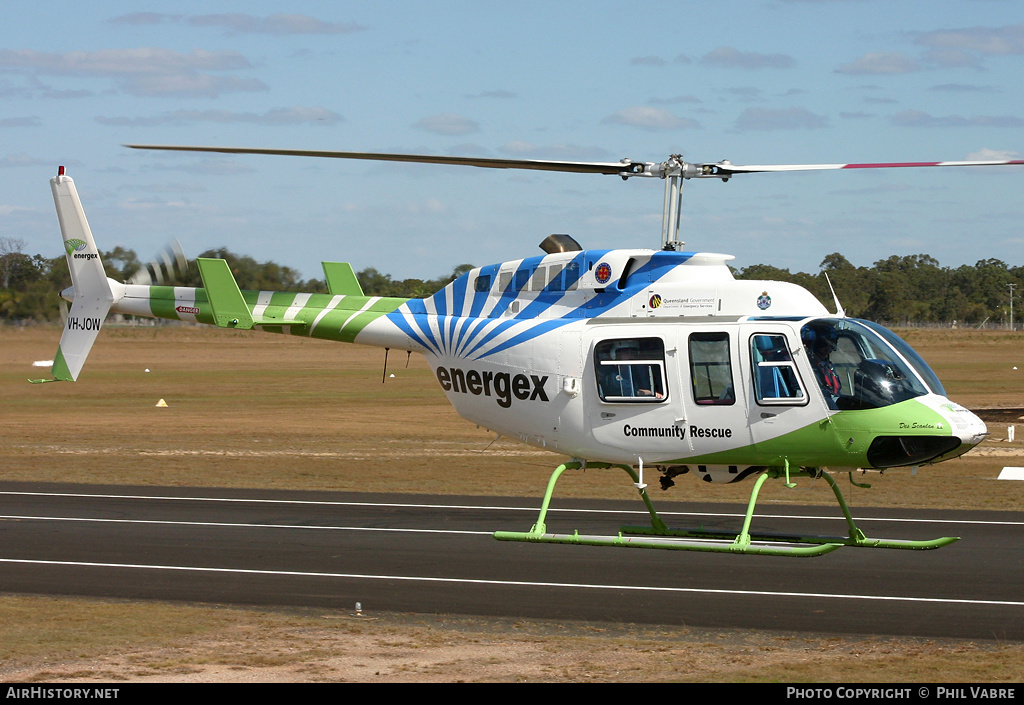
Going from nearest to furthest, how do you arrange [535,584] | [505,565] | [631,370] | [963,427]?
[963,427], [631,370], [535,584], [505,565]

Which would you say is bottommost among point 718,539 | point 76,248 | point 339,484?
point 339,484

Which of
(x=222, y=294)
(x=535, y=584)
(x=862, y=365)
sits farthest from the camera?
(x=222, y=294)

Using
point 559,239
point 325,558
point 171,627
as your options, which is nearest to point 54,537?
point 325,558

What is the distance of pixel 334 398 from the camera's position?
52594 mm

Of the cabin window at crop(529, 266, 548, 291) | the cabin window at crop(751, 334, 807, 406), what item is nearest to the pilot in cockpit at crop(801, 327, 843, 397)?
the cabin window at crop(751, 334, 807, 406)

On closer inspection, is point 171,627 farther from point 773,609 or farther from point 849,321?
point 849,321

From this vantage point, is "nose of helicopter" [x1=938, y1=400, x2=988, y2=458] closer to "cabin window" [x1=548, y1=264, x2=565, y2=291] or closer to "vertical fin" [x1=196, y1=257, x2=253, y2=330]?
"cabin window" [x1=548, y1=264, x2=565, y2=291]

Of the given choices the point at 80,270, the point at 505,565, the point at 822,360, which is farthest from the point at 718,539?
the point at 80,270

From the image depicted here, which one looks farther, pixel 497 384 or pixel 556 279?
pixel 497 384

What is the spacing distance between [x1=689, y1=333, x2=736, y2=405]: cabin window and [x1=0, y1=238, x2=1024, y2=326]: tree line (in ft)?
6.55

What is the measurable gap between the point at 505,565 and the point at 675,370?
12.7ft

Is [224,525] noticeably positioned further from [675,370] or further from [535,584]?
[675,370]

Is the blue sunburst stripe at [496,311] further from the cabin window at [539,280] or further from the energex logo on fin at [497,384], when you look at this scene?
the energex logo on fin at [497,384]

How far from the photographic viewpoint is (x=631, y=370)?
579 inches
